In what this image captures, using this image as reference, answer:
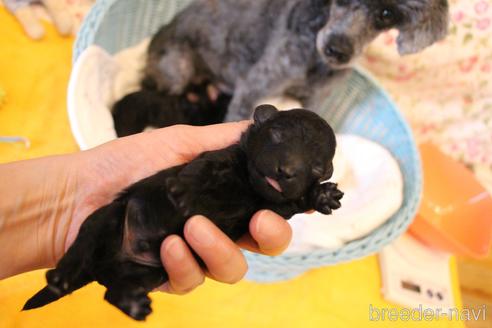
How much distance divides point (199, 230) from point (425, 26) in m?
1.29

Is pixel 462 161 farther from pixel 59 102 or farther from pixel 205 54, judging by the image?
pixel 59 102

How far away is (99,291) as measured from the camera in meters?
1.33

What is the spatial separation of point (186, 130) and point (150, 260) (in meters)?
0.38

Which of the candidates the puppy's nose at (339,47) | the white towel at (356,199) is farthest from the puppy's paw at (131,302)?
the puppy's nose at (339,47)

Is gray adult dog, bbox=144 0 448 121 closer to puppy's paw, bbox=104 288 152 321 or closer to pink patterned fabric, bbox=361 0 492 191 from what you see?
pink patterned fabric, bbox=361 0 492 191

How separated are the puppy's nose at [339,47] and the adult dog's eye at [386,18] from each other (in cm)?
15

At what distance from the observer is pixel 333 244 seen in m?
1.50

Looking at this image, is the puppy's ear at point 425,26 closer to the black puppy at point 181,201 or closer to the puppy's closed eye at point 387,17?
the puppy's closed eye at point 387,17

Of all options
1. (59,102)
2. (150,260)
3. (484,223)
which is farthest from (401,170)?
(59,102)

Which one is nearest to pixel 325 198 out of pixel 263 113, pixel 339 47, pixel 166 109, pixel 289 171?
pixel 289 171

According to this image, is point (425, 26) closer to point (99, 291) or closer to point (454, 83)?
point (454, 83)

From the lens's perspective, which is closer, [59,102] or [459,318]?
[459,318]

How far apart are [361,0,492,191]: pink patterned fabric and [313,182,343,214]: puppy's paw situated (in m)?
1.48

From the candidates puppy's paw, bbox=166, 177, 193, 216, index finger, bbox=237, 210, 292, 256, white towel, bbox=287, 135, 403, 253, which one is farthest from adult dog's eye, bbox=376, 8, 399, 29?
puppy's paw, bbox=166, 177, 193, 216
